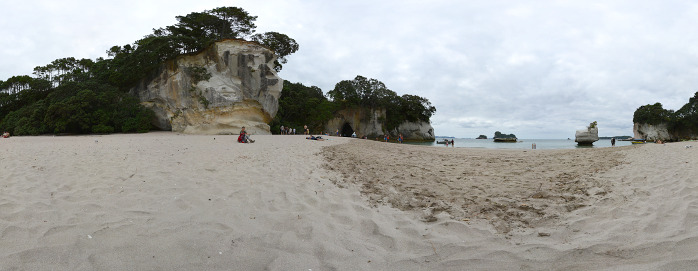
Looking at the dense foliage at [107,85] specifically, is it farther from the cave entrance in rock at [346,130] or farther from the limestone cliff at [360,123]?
the cave entrance in rock at [346,130]

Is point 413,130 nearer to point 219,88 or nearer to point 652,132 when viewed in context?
point 219,88

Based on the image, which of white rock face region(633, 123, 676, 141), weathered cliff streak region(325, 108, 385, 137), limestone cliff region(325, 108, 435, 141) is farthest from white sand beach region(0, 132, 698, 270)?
white rock face region(633, 123, 676, 141)

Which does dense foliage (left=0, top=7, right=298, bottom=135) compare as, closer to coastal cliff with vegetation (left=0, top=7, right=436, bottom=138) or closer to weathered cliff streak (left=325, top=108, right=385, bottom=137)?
coastal cliff with vegetation (left=0, top=7, right=436, bottom=138)

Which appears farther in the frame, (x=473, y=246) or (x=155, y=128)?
(x=155, y=128)

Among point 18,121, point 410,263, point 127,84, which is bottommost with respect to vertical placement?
point 410,263

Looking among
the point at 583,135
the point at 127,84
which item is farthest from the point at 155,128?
the point at 583,135

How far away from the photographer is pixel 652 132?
56406 mm

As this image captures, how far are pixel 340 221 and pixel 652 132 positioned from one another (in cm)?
8003

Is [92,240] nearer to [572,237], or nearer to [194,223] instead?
[194,223]

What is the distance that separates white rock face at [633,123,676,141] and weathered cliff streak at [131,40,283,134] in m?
68.7

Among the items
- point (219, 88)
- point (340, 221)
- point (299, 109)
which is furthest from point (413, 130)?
point (340, 221)

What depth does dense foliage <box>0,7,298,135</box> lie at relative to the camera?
24562 mm

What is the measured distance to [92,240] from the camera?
9.48 ft

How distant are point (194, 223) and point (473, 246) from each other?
3235 mm
